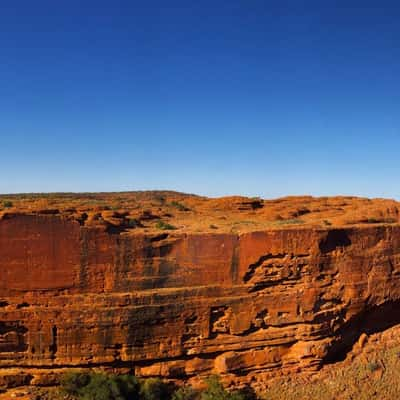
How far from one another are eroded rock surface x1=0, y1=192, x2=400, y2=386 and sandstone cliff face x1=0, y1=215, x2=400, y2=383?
33mm

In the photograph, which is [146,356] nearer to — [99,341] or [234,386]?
[99,341]

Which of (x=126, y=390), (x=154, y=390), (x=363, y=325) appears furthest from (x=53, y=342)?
(x=363, y=325)

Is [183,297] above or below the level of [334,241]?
below

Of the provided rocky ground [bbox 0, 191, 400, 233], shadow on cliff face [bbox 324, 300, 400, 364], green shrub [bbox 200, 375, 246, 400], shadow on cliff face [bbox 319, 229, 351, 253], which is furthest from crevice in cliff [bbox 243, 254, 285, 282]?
shadow on cliff face [bbox 324, 300, 400, 364]

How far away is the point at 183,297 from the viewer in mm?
12656

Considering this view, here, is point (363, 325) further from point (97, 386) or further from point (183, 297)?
point (97, 386)

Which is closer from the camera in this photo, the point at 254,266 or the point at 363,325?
the point at 254,266

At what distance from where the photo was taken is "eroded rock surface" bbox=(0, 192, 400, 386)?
458 inches

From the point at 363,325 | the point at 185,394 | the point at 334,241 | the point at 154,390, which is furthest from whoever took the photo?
the point at 363,325

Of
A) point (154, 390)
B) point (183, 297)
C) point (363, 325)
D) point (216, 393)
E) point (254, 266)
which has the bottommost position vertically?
point (216, 393)

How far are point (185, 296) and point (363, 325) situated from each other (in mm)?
7469

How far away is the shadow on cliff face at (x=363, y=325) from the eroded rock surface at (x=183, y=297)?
0.08 m

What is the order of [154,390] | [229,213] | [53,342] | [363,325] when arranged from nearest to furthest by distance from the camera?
[53,342]
[154,390]
[363,325]
[229,213]

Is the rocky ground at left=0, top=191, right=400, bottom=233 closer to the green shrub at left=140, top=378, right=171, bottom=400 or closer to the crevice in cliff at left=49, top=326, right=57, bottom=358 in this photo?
the crevice in cliff at left=49, top=326, right=57, bottom=358
